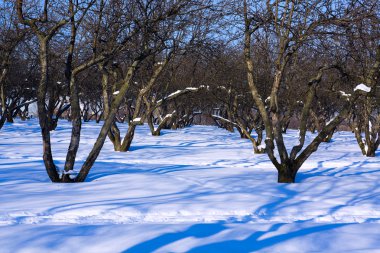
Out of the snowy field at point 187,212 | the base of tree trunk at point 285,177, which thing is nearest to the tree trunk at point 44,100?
the snowy field at point 187,212

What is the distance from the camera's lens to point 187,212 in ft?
21.0

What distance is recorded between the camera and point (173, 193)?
779 centimetres

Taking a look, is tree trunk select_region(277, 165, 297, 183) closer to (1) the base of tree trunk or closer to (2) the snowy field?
(1) the base of tree trunk

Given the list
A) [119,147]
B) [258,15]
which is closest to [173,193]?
[258,15]

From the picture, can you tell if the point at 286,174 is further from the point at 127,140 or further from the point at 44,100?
the point at 127,140

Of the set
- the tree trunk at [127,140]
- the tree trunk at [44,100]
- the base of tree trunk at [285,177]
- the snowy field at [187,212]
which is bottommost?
the snowy field at [187,212]

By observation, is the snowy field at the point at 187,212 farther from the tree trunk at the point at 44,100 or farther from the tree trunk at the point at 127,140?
the tree trunk at the point at 127,140

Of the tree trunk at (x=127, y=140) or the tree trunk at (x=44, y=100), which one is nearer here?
the tree trunk at (x=44, y=100)

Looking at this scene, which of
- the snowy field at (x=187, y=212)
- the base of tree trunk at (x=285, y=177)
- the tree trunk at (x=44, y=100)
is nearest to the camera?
the snowy field at (x=187, y=212)

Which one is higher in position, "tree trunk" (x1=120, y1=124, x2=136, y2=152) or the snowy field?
"tree trunk" (x1=120, y1=124, x2=136, y2=152)

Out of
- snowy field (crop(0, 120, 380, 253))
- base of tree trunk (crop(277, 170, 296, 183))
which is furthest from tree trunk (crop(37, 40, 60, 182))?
base of tree trunk (crop(277, 170, 296, 183))

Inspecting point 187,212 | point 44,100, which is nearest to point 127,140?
point 44,100

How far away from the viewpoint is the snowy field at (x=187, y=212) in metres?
4.73

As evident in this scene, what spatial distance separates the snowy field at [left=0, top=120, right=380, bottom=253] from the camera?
4727 millimetres
